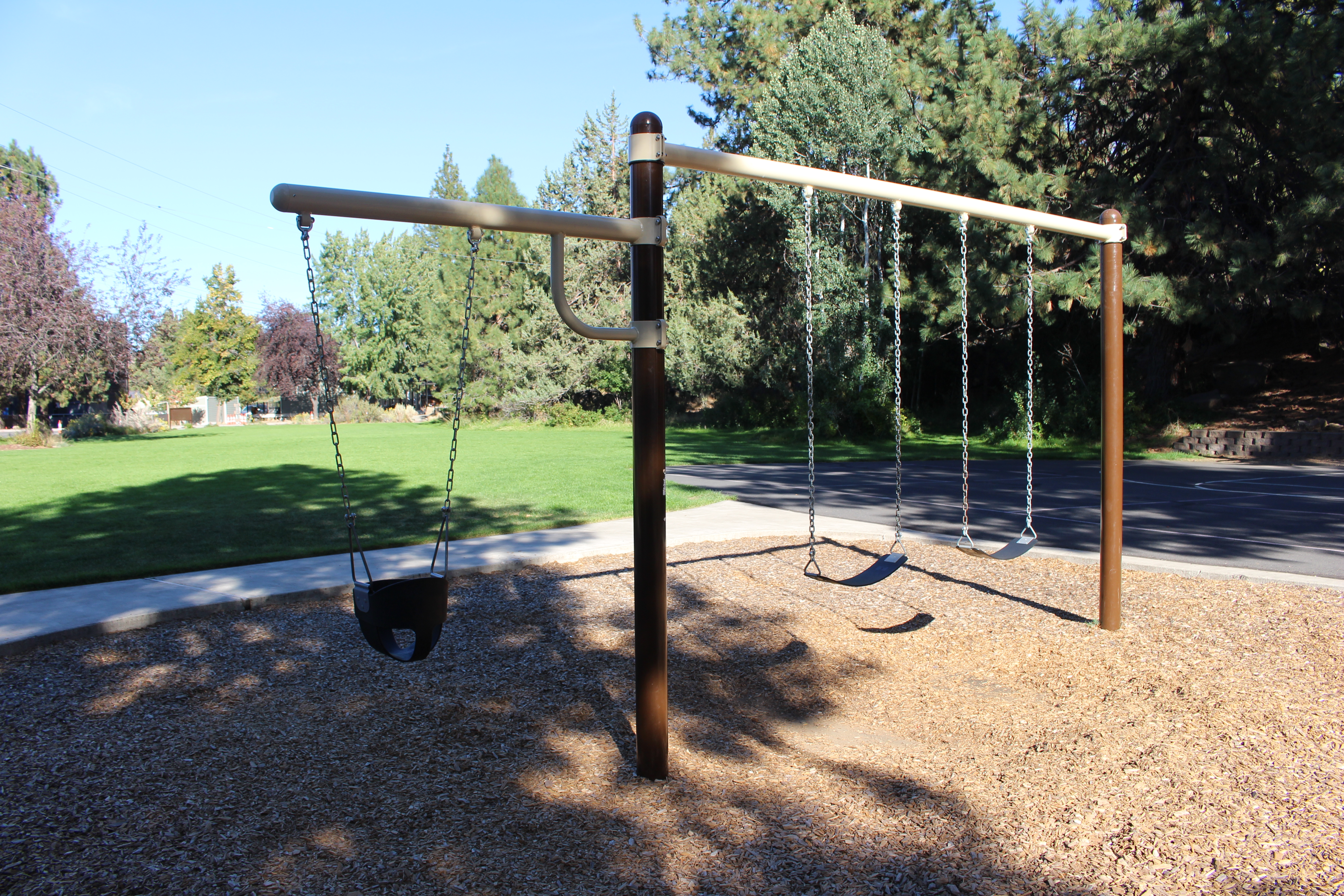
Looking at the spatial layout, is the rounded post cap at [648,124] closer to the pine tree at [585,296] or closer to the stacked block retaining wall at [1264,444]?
the stacked block retaining wall at [1264,444]

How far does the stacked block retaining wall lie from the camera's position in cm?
1827

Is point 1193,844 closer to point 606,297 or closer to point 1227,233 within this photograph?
point 1227,233

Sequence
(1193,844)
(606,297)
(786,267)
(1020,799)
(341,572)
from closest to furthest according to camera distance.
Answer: (1193,844) < (1020,799) < (341,572) < (786,267) < (606,297)

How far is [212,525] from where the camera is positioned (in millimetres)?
10422

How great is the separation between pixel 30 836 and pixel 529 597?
Answer: 3.81 metres

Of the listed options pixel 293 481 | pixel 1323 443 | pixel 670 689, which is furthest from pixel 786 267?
pixel 670 689

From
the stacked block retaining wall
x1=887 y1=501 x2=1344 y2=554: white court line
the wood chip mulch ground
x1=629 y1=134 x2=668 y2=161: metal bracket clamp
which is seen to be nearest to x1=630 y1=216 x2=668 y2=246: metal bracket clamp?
x1=629 y1=134 x2=668 y2=161: metal bracket clamp

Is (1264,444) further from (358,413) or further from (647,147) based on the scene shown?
(358,413)

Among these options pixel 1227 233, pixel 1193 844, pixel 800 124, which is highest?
pixel 800 124

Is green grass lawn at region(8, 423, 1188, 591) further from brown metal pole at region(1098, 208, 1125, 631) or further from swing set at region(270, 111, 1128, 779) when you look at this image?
brown metal pole at region(1098, 208, 1125, 631)

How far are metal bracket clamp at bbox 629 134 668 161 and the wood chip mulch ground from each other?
252cm

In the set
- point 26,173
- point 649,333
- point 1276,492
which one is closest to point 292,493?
point 649,333

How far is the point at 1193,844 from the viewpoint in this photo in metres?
3.10

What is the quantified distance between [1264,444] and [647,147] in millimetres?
19860
